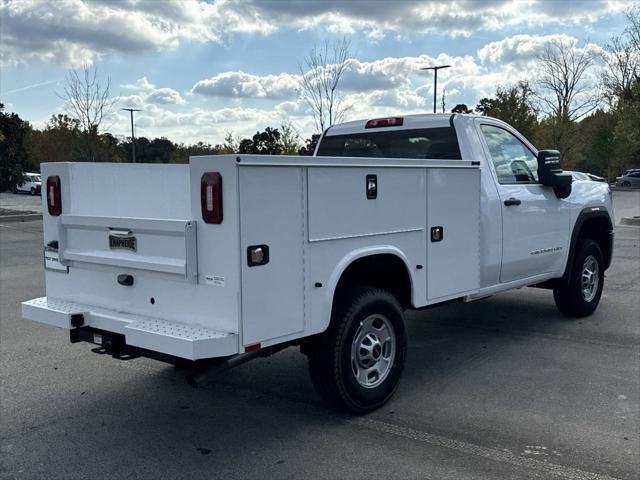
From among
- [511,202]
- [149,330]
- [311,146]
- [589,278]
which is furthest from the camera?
[311,146]

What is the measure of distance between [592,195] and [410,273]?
350 centimetres

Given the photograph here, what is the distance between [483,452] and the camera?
3.97 meters

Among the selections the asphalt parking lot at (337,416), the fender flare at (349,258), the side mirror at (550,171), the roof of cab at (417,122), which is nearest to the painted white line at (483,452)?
the asphalt parking lot at (337,416)

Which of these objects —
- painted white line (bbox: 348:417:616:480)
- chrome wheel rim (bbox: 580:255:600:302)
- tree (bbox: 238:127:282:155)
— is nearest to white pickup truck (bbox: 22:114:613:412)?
painted white line (bbox: 348:417:616:480)

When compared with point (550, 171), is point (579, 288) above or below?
below

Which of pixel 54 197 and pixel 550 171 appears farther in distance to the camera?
pixel 550 171

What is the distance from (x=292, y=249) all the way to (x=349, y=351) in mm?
900

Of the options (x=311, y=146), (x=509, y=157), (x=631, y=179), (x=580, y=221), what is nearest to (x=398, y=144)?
(x=509, y=157)

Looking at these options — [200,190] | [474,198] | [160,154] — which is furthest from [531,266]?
[160,154]

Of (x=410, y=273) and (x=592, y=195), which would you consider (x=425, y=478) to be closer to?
(x=410, y=273)

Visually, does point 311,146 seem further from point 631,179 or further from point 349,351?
point 631,179

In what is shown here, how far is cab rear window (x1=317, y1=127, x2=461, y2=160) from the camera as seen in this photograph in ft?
19.0

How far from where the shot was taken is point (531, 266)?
632 centimetres

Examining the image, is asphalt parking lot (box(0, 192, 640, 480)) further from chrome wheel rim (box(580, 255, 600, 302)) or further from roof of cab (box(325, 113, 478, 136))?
roof of cab (box(325, 113, 478, 136))
